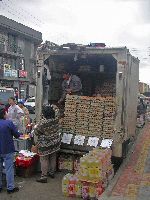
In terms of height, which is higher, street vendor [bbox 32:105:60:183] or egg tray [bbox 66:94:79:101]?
egg tray [bbox 66:94:79:101]

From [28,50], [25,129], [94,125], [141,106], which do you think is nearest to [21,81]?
[28,50]

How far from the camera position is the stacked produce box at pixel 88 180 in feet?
24.0

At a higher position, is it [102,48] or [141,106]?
[102,48]

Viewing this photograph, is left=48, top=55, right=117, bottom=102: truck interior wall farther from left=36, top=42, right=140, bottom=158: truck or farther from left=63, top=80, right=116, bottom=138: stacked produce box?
left=63, top=80, right=116, bottom=138: stacked produce box

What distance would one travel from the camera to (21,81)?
47281mm

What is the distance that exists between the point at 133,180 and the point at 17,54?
39.7 m

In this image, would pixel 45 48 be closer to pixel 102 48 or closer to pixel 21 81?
pixel 102 48

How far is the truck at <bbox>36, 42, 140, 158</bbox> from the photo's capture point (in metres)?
8.88

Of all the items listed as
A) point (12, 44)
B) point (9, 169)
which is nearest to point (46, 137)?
point (9, 169)

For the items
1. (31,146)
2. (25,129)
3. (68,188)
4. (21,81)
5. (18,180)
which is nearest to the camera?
(68,188)

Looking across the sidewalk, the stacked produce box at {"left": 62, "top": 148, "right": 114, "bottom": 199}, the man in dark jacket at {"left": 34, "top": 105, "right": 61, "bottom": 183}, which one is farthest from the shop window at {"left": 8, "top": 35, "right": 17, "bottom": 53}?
the stacked produce box at {"left": 62, "top": 148, "right": 114, "bottom": 199}

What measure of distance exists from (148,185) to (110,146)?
1.51m

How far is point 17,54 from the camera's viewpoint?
46.2 meters

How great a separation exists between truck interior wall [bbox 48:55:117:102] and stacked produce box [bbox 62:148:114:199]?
3271 millimetres
